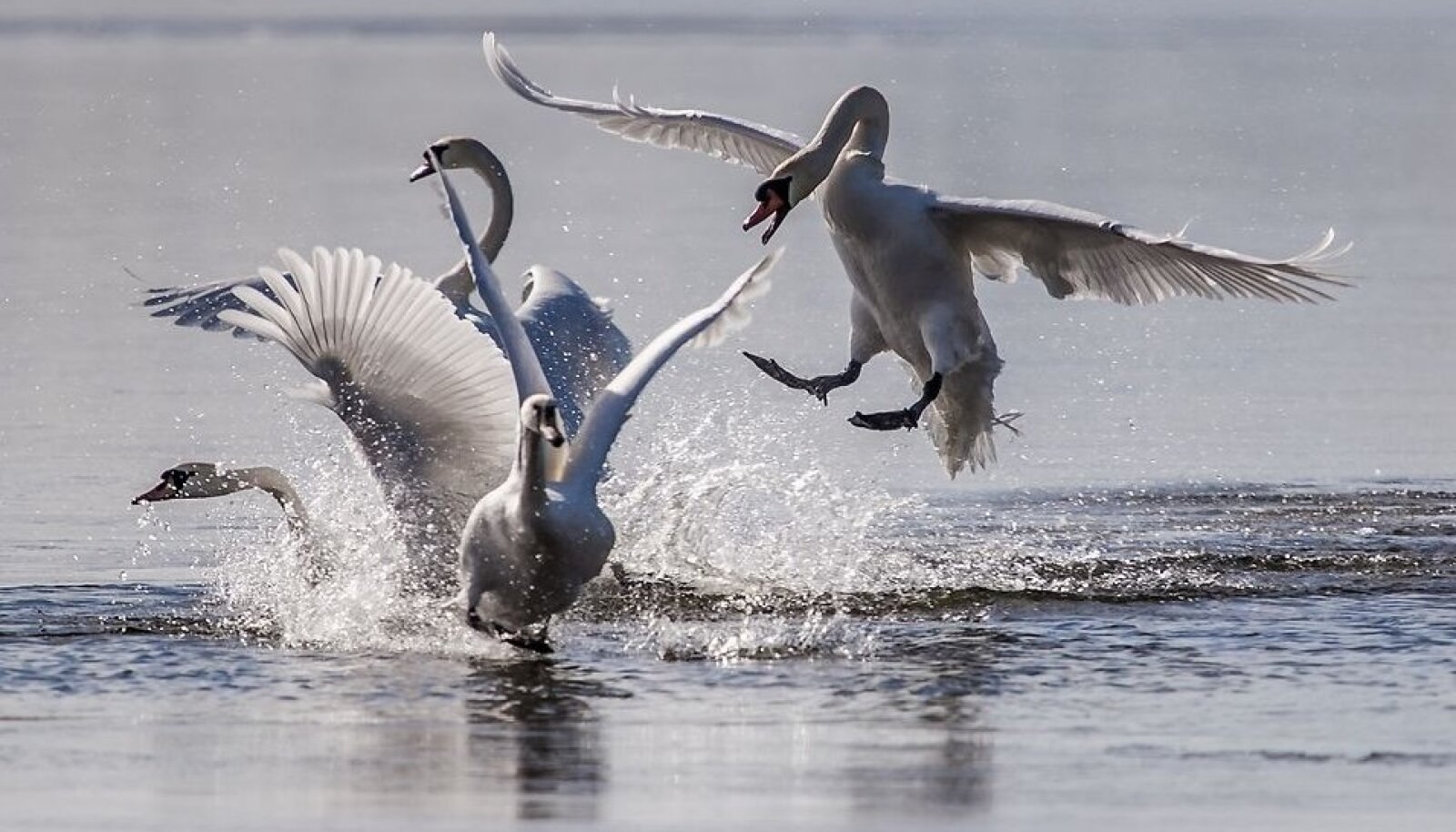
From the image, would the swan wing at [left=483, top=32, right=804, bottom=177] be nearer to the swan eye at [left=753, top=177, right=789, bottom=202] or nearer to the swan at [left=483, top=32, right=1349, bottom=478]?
the swan at [left=483, top=32, right=1349, bottom=478]

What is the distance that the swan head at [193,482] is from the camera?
1095 centimetres

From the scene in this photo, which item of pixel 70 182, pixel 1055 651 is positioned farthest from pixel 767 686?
pixel 70 182

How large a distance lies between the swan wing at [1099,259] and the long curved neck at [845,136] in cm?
44

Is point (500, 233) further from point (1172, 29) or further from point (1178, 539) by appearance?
point (1172, 29)

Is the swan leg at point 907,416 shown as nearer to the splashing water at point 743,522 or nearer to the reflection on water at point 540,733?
the splashing water at point 743,522

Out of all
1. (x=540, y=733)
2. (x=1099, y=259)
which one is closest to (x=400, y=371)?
(x=540, y=733)

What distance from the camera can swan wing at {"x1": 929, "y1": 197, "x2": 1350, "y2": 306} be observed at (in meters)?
11.3

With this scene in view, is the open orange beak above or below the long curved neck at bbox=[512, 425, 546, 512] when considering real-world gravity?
above

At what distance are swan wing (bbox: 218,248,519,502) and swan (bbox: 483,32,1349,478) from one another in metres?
1.75

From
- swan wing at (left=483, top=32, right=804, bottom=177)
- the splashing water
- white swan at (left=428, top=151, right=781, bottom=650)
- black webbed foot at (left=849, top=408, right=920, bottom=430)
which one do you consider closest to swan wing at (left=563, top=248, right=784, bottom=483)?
white swan at (left=428, top=151, right=781, bottom=650)

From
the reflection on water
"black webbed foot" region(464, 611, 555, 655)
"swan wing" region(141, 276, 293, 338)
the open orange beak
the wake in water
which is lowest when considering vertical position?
the reflection on water

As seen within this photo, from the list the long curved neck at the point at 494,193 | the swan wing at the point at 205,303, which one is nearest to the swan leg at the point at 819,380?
the long curved neck at the point at 494,193

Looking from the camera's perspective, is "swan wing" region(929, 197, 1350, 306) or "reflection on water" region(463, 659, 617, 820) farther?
"swan wing" region(929, 197, 1350, 306)

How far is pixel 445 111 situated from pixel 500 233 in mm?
20872
